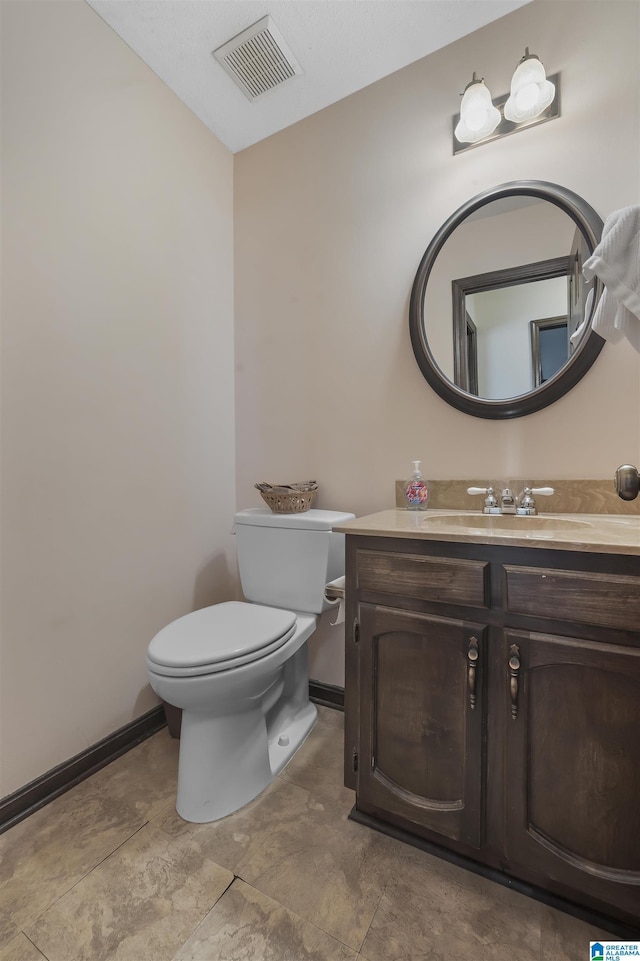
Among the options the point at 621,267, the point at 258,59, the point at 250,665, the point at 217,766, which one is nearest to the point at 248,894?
the point at 217,766

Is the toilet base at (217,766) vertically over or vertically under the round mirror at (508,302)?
under

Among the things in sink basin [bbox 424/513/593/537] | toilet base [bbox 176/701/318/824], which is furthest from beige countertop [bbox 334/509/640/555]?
toilet base [bbox 176/701/318/824]

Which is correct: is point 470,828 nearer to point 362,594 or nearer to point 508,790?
point 508,790

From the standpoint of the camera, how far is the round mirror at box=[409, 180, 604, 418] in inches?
51.3

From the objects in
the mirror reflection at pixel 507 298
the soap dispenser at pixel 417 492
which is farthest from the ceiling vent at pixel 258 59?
the soap dispenser at pixel 417 492

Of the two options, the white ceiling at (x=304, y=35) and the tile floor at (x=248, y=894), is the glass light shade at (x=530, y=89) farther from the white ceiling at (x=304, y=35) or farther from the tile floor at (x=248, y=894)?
the tile floor at (x=248, y=894)

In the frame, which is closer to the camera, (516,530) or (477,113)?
(516,530)

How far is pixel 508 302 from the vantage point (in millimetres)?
1403

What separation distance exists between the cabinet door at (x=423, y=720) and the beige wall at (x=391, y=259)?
0.64 metres

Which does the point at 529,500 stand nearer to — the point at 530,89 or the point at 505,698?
the point at 505,698

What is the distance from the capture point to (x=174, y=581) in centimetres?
170

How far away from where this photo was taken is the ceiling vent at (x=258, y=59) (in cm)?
147

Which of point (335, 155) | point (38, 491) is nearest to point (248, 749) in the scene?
point (38, 491)

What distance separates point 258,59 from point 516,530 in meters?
1.97
